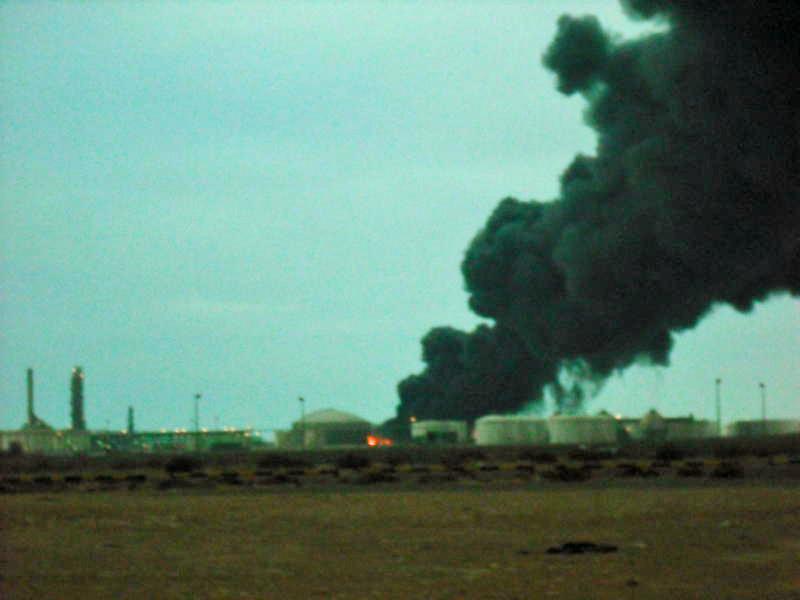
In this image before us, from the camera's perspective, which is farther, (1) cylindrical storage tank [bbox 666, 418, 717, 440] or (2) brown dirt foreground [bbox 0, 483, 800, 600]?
(1) cylindrical storage tank [bbox 666, 418, 717, 440]

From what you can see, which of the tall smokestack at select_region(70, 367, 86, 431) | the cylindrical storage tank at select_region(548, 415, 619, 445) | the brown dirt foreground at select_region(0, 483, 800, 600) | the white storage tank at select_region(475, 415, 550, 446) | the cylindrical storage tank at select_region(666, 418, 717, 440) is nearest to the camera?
the brown dirt foreground at select_region(0, 483, 800, 600)

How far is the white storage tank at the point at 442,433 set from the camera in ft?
380

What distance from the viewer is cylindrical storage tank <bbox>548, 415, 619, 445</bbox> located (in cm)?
10375

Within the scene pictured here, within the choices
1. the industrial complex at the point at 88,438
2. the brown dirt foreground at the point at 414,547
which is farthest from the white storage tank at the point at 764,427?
the brown dirt foreground at the point at 414,547

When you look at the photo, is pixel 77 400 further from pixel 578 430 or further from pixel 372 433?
pixel 578 430

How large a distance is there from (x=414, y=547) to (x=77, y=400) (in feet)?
384

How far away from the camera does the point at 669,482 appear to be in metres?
37.5

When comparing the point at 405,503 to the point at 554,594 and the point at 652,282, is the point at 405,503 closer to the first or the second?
the point at 554,594

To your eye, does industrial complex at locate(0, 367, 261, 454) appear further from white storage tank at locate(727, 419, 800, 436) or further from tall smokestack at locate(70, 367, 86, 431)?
white storage tank at locate(727, 419, 800, 436)

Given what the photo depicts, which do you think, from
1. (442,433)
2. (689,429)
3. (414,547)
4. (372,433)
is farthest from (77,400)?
(414,547)

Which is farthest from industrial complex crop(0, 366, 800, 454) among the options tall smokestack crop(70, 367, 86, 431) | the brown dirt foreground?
the brown dirt foreground

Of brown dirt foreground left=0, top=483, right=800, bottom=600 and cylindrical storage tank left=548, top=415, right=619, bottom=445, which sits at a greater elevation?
cylindrical storage tank left=548, top=415, right=619, bottom=445

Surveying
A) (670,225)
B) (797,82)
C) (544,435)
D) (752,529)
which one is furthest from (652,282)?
(752,529)

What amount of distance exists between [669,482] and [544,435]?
7022cm
